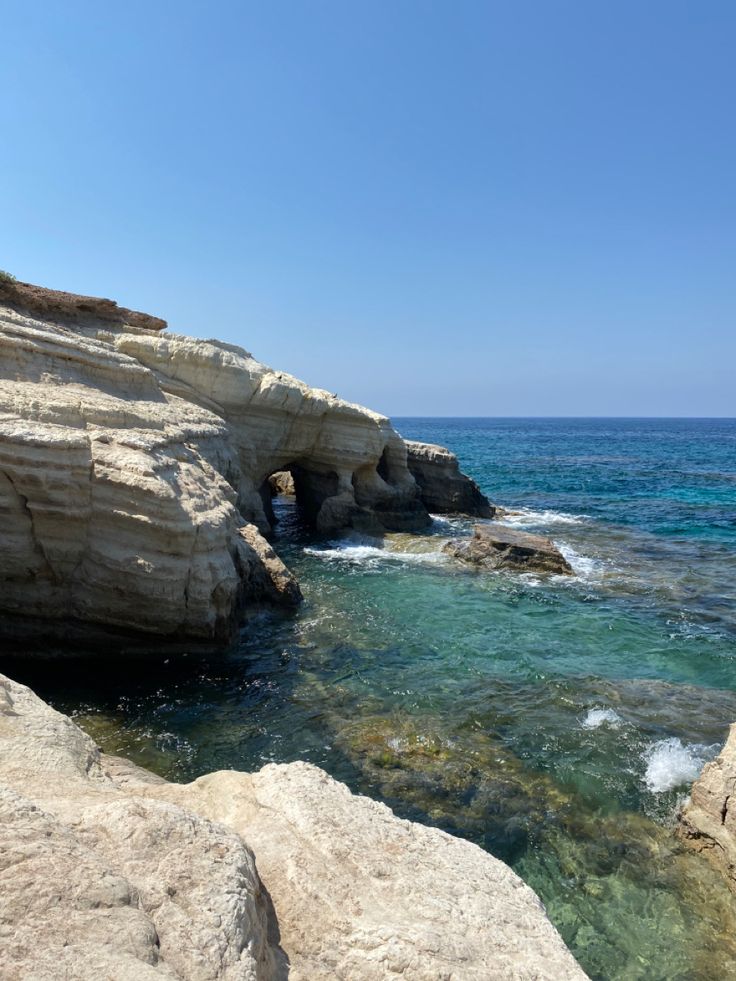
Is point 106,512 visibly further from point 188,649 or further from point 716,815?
point 716,815

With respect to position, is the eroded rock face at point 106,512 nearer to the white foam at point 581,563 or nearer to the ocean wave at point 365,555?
the ocean wave at point 365,555

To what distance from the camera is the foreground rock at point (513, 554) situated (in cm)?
2064

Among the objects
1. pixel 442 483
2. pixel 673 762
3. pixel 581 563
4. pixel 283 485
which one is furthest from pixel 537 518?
pixel 673 762

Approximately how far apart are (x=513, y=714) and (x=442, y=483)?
20387mm

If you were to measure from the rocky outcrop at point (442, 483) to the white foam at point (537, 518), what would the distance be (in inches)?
49.7

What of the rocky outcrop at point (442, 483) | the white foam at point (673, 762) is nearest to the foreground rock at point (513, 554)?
the rocky outcrop at point (442, 483)

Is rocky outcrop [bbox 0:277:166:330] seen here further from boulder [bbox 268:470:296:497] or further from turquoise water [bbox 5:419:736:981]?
boulder [bbox 268:470:296:497]

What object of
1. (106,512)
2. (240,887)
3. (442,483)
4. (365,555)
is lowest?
(365,555)

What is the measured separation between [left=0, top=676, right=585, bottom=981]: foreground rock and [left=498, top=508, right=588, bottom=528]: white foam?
83.3 ft

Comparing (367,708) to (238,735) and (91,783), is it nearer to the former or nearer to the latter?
(238,735)

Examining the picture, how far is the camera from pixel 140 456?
11961 mm

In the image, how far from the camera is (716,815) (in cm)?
784

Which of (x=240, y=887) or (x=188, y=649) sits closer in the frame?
(x=240, y=887)

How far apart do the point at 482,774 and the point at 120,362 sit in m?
12.5
